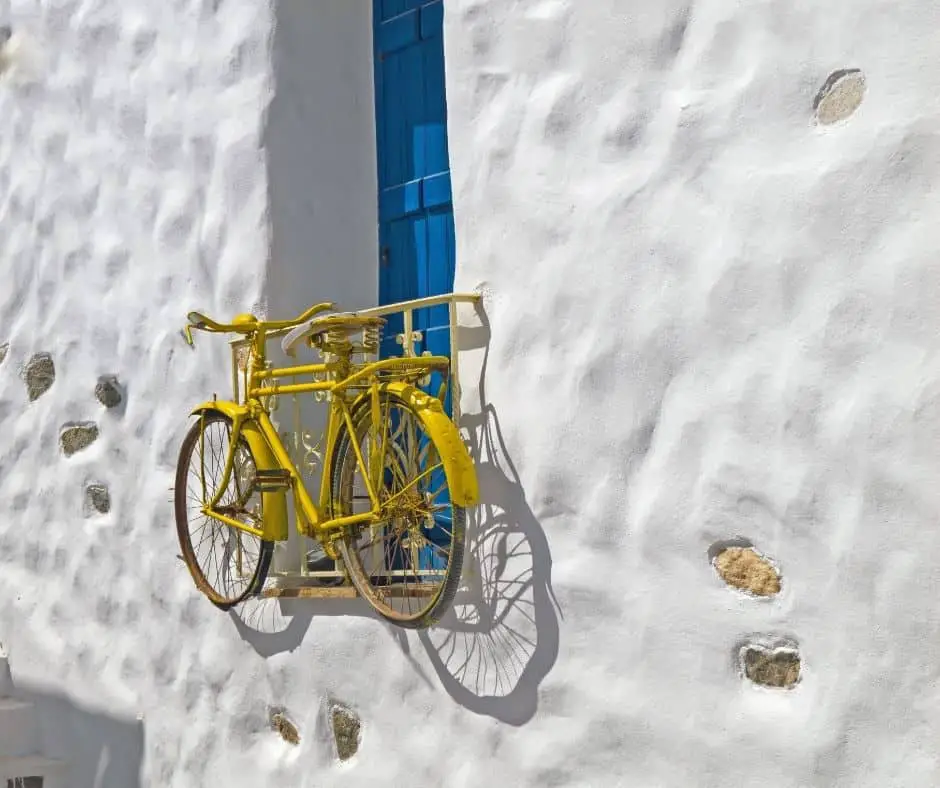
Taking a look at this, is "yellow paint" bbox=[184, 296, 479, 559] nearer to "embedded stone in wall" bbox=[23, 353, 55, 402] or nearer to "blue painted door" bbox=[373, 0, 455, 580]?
"blue painted door" bbox=[373, 0, 455, 580]

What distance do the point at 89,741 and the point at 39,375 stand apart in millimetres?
1451

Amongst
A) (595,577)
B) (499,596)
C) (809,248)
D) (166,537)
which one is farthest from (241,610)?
(809,248)

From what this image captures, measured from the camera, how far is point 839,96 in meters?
3.34

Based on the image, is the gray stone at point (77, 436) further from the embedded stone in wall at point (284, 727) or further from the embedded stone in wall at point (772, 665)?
the embedded stone in wall at point (772, 665)

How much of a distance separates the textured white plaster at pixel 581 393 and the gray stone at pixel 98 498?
0.04 metres

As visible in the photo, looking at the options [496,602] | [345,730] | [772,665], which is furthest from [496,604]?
[772,665]

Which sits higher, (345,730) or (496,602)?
(496,602)

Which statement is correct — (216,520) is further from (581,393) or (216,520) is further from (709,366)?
(709,366)

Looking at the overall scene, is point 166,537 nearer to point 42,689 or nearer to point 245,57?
point 42,689

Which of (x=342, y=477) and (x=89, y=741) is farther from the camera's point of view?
(x=89, y=741)

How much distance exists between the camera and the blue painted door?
189 inches

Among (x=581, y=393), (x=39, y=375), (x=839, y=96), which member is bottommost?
(x=581, y=393)

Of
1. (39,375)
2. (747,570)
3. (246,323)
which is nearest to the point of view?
(747,570)

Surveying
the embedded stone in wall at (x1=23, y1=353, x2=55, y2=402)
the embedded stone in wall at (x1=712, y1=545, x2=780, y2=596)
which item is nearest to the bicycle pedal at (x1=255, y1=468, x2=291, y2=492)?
the embedded stone in wall at (x1=712, y1=545, x2=780, y2=596)
